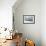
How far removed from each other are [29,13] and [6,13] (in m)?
1.79

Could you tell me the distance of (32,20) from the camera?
584cm

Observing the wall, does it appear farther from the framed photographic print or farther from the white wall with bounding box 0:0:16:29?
the white wall with bounding box 0:0:16:29

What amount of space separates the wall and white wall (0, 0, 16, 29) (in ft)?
4.84

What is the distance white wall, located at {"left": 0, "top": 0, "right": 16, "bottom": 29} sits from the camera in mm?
4316

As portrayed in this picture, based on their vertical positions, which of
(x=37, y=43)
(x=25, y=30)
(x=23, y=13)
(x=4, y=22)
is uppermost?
(x=23, y=13)

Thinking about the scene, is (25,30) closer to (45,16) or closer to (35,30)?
(35,30)

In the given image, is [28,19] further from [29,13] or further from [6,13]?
[6,13]

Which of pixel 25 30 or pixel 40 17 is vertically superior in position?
pixel 40 17

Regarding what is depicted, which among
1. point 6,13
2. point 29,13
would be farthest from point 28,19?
point 6,13

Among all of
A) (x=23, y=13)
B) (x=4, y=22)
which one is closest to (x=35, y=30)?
(x=23, y=13)

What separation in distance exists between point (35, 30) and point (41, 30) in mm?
305

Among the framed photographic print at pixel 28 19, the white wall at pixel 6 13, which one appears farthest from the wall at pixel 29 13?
the white wall at pixel 6 13

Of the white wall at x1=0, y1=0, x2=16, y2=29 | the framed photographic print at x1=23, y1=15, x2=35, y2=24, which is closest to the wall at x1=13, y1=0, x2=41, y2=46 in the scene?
the framed photographic print at x1=23, y1=15, x2=35, y2=24

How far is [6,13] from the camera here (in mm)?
4367
